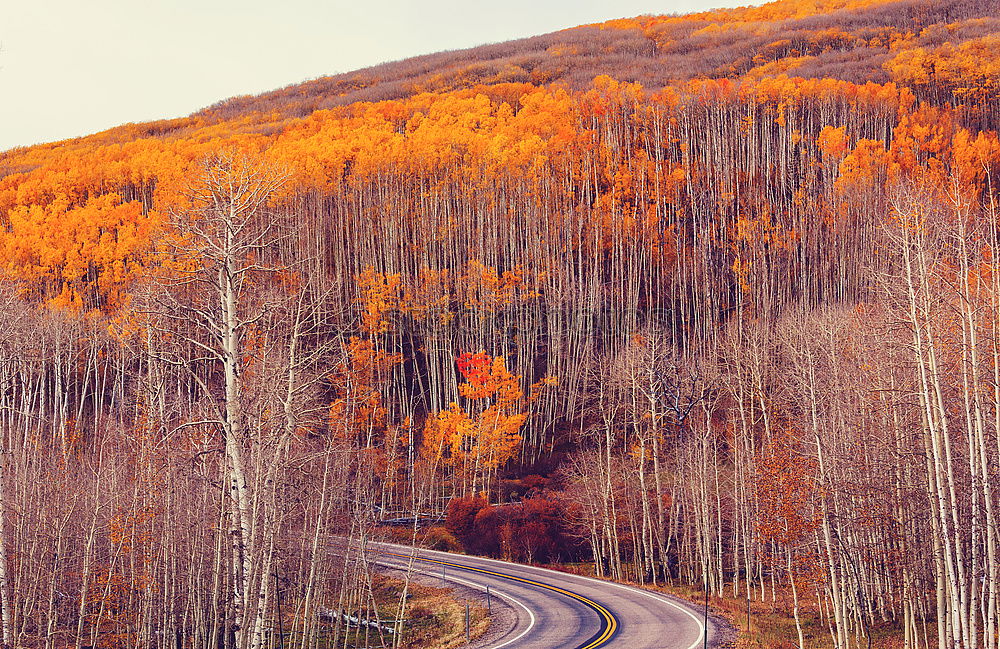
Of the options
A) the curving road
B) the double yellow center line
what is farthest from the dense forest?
the double yellow center line

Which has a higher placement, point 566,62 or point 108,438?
point 566,62

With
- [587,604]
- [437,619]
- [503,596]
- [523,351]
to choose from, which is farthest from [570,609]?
[523,351]

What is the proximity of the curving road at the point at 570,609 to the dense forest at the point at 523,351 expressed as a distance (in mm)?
3443

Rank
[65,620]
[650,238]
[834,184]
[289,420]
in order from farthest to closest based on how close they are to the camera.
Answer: [834,184] < [650,238] < [65,620] < [289,420]

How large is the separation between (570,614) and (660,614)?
11.5 ft

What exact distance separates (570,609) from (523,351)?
41.6 m

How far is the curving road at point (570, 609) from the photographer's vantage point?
86.5ft

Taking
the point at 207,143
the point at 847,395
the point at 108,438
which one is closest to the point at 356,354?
the point at 108,438

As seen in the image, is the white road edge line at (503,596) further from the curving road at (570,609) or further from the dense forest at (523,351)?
the dense forest at (523,351)

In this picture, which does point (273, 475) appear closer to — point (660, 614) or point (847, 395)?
point (660, 614)

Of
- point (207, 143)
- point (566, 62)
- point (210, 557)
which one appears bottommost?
point (210, 557)

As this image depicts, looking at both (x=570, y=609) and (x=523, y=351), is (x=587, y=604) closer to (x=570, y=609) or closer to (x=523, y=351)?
(x=570, y=609)

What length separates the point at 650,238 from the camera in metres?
82.2

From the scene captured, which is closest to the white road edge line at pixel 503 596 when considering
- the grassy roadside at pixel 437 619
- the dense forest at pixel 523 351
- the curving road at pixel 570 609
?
the curving road at pixel 570 609
